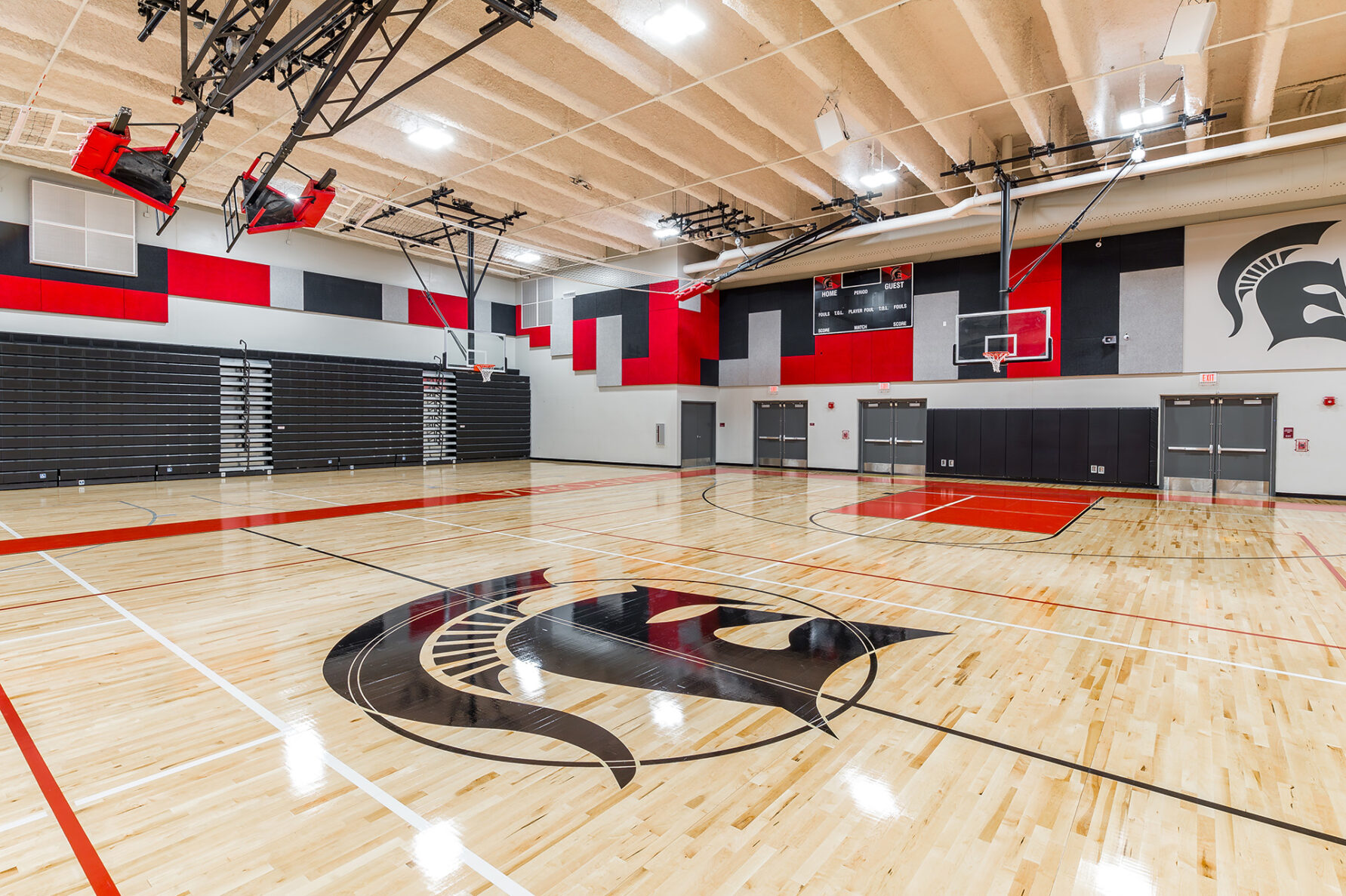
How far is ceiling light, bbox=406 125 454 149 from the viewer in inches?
360

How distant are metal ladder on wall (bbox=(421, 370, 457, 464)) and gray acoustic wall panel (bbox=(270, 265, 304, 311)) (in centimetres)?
339

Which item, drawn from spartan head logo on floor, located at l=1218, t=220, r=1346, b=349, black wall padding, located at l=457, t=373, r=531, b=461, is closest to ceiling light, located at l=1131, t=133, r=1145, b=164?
spartan head logo on floor, located at l=1218, t=220, r=1346, b=349

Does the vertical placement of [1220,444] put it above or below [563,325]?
below

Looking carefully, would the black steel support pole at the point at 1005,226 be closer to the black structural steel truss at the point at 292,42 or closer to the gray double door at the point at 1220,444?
the gray double door at the point at 1220,444

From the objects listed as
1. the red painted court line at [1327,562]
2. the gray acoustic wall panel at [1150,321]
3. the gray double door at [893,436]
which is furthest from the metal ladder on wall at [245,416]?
the gray acoustic wall panel at [1150,321]

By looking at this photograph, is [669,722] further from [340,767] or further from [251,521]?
[251,521]

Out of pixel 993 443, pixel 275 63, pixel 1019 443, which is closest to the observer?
pixel 275 63

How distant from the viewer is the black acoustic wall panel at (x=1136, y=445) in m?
12.2

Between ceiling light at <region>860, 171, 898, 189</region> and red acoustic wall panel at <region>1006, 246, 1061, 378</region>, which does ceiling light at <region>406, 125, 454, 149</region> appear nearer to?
ceiling light at <region>860, 171, 898, 189</region>

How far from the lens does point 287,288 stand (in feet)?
49.6

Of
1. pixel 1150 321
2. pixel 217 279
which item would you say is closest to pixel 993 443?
pixel 1150 321

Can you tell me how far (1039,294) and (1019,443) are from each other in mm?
2975

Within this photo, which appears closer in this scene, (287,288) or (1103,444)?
(1103,444)

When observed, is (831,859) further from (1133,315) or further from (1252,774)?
(1133,315)
